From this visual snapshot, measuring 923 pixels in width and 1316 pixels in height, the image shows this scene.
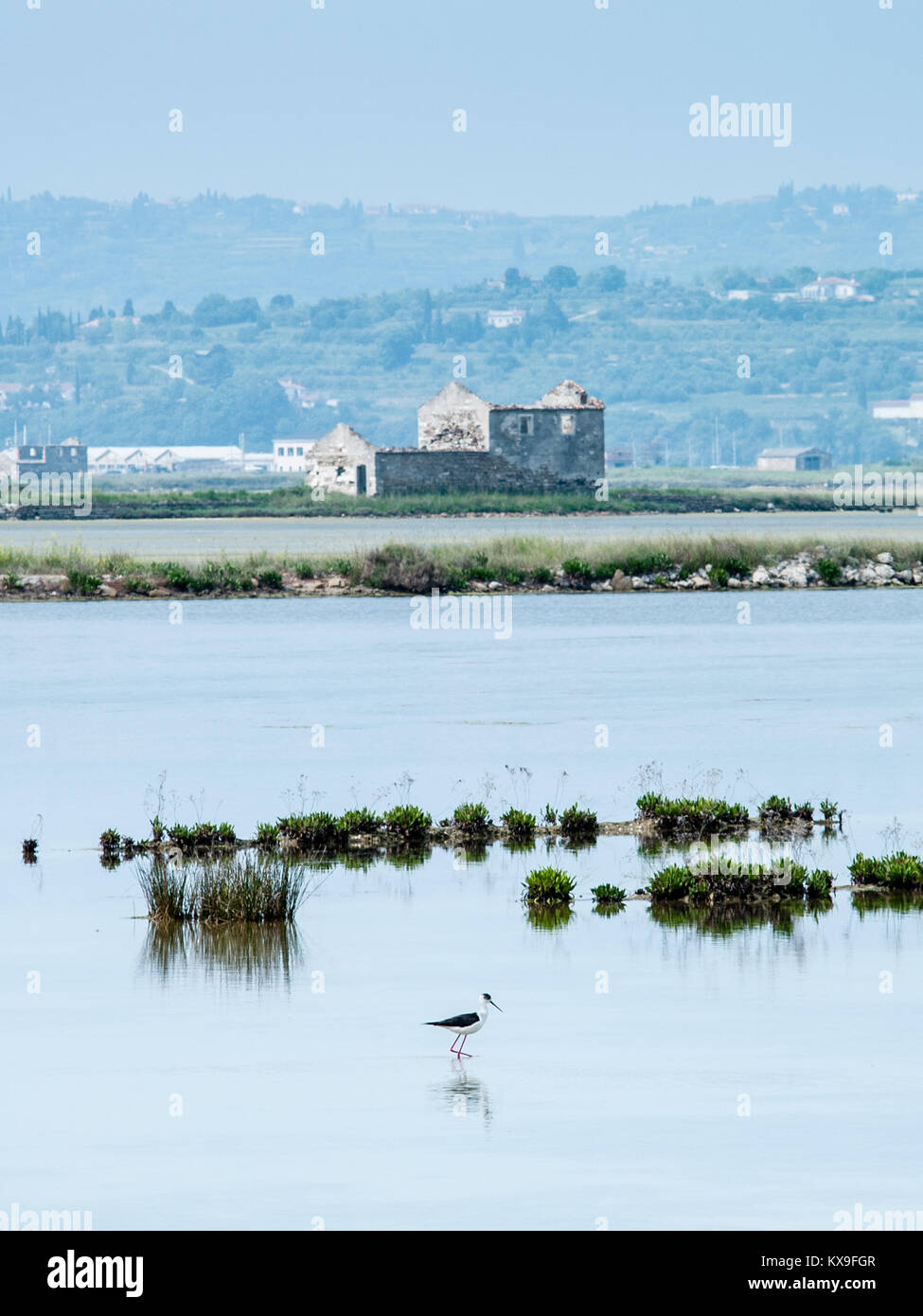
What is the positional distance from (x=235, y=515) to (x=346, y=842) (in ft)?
344

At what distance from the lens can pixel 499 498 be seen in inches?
4633

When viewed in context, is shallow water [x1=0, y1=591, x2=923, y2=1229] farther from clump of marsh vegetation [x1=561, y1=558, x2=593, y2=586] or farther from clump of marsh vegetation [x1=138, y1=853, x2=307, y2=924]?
clump of marsh vegetation [x1=561, y1=558, x2=593, y2=586]

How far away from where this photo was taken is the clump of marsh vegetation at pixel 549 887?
1795 cm

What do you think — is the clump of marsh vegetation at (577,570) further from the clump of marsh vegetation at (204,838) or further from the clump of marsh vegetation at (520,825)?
the clump of marsh vegetation at (204,838)

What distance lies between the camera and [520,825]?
21391mm

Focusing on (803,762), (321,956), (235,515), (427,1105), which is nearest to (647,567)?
(803,762)

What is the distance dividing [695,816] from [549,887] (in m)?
3.77

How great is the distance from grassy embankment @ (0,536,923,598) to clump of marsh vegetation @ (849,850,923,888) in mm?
42126

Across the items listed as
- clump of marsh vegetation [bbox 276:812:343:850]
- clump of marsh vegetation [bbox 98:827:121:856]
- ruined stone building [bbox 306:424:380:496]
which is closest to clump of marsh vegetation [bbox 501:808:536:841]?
clump of marsh vegetation [bbox 276:812:343:850]

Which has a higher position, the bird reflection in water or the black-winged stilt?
the black-winged stilt

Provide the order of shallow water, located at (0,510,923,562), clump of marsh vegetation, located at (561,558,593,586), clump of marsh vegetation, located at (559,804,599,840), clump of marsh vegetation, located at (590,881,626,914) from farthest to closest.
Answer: shallow water, located at (0,510,923,562), clump of marsh vegetation, located at (561,558,593,586), clump of marsh vegetation, located at (559,804,599,840), clump of marsh vegetation, located at (590,881,626,914)

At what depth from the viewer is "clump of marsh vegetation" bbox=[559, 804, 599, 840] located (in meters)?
21.5

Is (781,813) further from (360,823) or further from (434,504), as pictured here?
(434,504)
